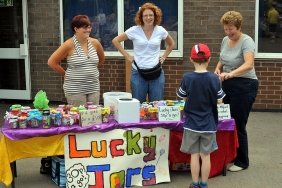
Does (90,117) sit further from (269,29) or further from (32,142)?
(269,29)

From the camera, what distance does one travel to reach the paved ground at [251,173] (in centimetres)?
492

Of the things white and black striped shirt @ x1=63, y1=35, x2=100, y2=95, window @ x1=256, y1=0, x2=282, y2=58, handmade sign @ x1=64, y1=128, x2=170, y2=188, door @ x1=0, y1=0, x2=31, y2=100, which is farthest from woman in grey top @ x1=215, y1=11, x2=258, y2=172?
door @ x1=0, y1=0, x2=31, y2=100

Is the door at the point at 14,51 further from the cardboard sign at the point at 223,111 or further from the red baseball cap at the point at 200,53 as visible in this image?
the red baseball cap at the point at 200,53

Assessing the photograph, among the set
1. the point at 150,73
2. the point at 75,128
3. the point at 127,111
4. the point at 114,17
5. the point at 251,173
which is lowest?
the point at 251,173

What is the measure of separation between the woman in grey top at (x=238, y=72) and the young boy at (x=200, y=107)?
1.97ft

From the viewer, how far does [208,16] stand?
26.3 ft

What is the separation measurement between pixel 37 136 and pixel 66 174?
458 mm

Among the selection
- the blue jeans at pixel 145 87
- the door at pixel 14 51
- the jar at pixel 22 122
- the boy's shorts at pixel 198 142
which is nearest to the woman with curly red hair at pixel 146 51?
the blue jeans at pixel 145 87

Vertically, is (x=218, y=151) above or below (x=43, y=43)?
below

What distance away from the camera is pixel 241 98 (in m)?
5.10

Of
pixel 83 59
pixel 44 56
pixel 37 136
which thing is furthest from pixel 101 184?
pixel 44 56

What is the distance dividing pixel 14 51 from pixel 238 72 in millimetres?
5067

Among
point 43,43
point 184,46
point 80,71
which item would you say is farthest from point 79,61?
point 43,43

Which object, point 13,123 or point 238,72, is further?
point 238,72
